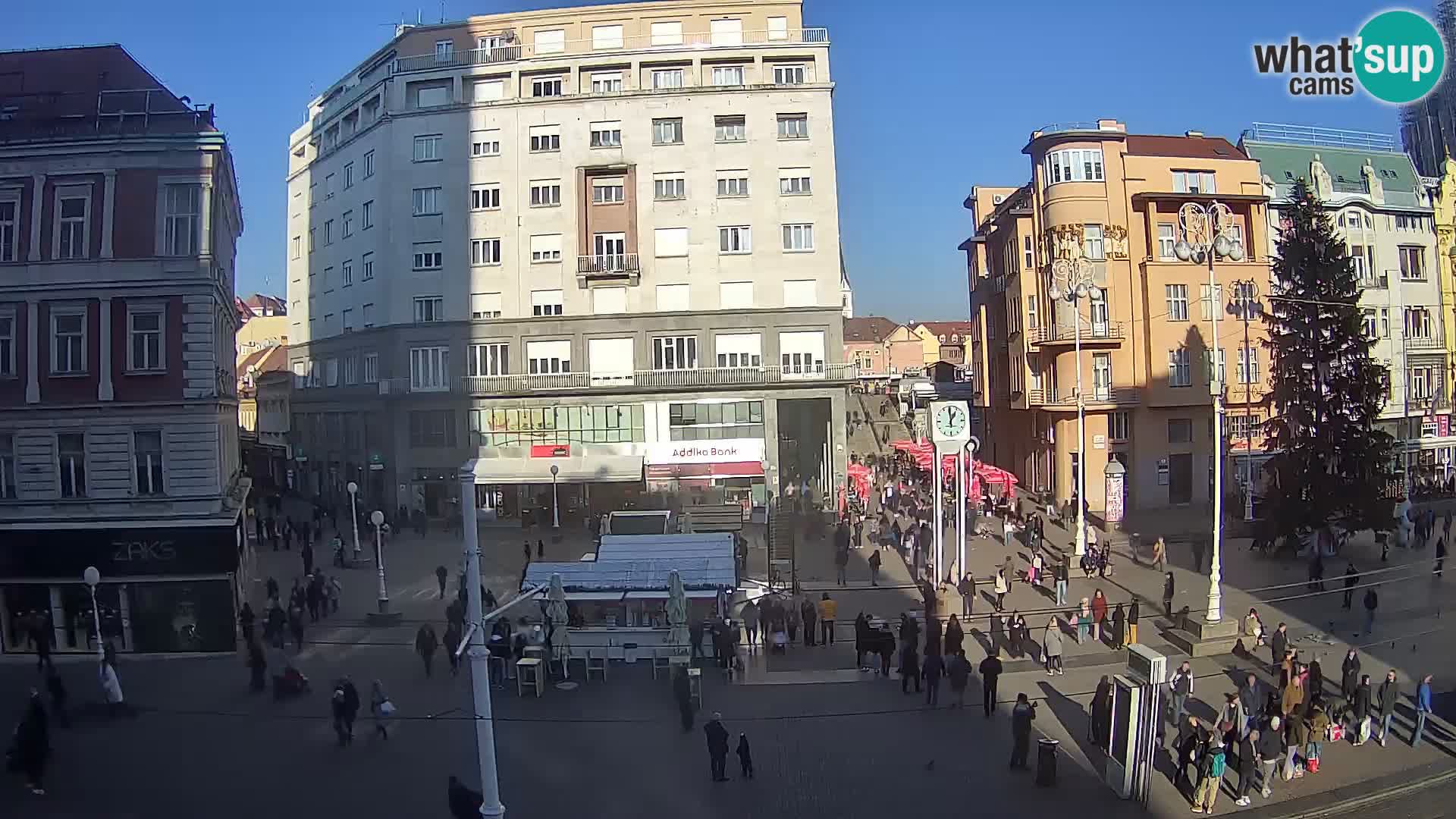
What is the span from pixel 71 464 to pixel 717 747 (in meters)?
16.2

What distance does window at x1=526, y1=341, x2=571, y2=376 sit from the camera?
38250 mm

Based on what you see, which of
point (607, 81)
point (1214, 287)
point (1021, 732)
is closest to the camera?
point (1021, 732)

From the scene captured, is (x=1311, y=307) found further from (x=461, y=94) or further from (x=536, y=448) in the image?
(x=461, y=94)

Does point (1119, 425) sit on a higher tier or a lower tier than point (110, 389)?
lower

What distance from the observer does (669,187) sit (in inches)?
1516

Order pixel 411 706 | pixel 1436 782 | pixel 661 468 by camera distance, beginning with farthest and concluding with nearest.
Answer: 1. pixel 661 468
2. pixel 411 706
3. pixel 1436 782

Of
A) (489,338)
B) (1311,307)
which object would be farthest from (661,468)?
(1311,307)

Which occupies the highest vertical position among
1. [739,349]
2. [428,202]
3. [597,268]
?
[428,202]

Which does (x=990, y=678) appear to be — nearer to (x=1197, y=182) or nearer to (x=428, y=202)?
(x=1197, y=182)

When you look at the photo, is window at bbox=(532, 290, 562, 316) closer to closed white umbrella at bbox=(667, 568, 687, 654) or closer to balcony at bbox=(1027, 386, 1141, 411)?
balcony at bbox=(1027, 386, 1141, 411)

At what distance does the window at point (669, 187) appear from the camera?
3844 cm

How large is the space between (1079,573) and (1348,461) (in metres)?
9.67

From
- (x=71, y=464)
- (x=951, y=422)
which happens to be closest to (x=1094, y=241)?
(x=951, y=422)

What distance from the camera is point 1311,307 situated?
91.0ft
